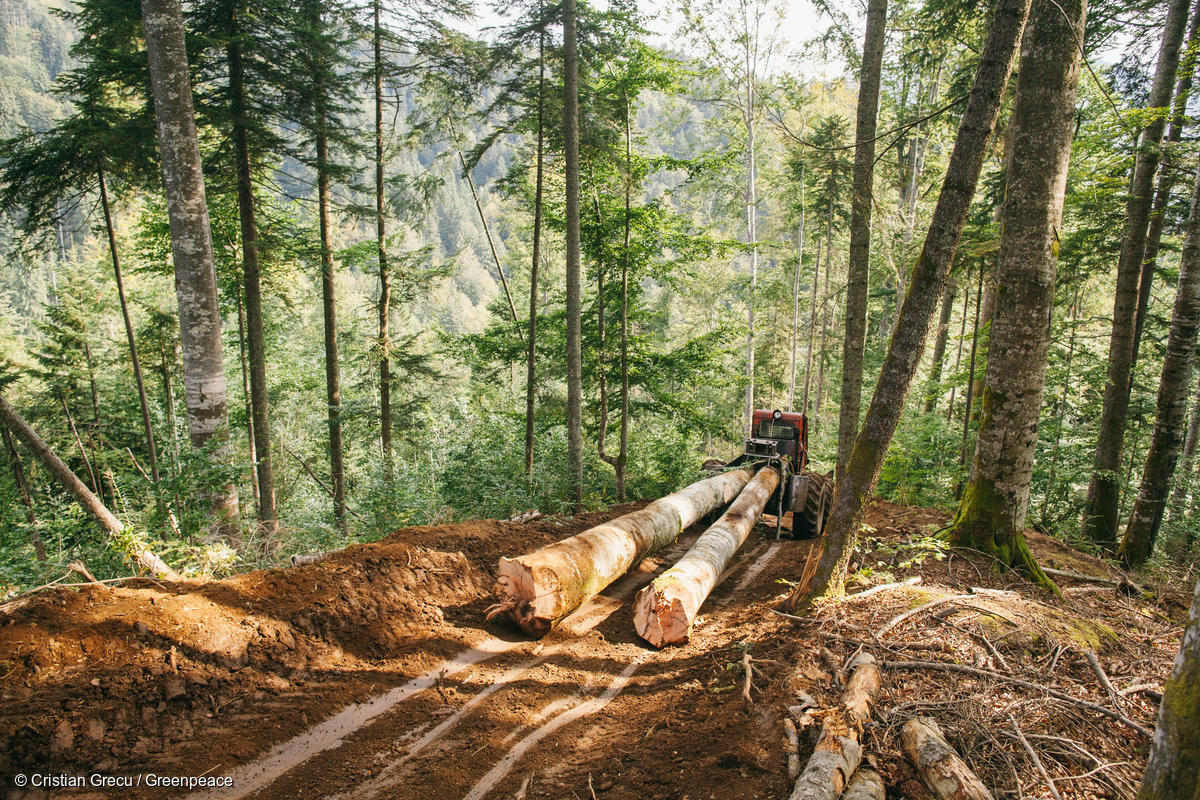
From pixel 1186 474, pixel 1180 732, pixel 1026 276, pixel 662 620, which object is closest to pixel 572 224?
pixel 1026 276

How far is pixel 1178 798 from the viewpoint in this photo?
1611mm

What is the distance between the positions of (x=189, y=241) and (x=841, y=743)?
324 inches

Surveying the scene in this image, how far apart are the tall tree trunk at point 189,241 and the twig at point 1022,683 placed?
283 inches

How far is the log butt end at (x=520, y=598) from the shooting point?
5129 millimetres

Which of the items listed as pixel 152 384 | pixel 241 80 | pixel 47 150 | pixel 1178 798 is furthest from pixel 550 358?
pixel 152 384

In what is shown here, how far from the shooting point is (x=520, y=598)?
5.21 meters

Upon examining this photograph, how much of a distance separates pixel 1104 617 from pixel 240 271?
16.3 m

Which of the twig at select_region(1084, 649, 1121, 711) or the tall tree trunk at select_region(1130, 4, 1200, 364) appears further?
the tall tree trunk at select_region(1130, 4, 1200, 364)

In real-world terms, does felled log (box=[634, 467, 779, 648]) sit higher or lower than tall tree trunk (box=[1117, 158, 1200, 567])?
lower

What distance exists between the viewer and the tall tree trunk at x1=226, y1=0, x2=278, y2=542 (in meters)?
9.39

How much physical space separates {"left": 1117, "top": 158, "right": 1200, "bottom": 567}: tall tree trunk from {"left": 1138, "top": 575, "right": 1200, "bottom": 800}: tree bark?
844cm

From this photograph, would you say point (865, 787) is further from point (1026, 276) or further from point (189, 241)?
point (189, 241)

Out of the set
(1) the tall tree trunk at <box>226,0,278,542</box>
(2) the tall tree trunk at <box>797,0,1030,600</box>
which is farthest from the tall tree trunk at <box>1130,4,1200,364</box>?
(1) the tall tree trunk at <box>226,0,278,542</box>

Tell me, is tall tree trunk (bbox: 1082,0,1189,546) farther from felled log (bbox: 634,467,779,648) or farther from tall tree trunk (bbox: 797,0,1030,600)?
tall tree trunk (bbox: 797,0,1030,600)
